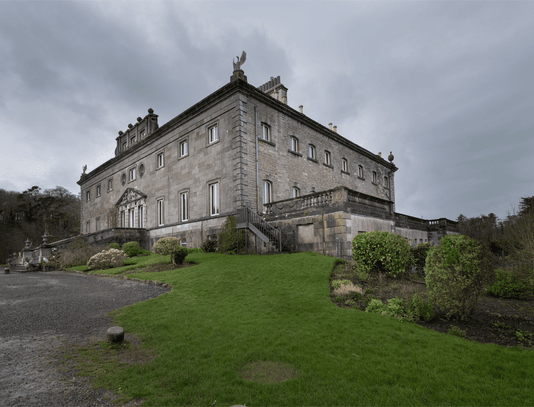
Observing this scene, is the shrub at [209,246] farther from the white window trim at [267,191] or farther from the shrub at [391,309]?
the shrub at [391,309]

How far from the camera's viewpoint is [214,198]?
1980 cm

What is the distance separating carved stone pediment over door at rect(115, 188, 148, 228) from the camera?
26.4m

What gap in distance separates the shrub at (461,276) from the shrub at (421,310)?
0.74ft

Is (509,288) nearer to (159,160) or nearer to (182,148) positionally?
(182,148)

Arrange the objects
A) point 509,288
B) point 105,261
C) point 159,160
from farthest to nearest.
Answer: point 159,160
point 105,261
point 509,288

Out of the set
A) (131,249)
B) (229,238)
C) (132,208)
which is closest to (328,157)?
(229,238)

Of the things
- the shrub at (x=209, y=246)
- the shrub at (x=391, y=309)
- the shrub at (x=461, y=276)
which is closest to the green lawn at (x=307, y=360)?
the shrub at (x=391, y=309)

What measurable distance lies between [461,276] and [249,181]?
44.8ft

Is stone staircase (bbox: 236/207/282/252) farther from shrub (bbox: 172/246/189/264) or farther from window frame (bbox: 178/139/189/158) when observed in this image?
window frame (bbox: 178/139/189/158)

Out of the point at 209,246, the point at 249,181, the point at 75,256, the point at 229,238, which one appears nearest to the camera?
the point at 229,238

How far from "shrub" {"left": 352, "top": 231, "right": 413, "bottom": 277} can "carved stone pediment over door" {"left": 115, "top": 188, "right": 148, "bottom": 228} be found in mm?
21007

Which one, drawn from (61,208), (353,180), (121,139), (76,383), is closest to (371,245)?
(76,383)

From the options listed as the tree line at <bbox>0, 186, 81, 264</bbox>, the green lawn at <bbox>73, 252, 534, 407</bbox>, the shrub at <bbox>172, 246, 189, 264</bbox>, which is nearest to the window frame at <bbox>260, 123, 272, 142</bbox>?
the shrub at <bbox>172, 246, 189, 264</bbox>

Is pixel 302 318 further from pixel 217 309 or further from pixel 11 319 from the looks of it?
pixel 11 319
